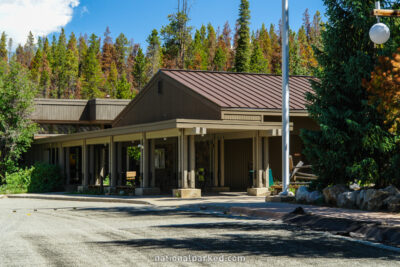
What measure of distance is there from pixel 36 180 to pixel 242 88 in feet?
47.6

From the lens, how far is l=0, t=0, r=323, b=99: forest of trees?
7994cm

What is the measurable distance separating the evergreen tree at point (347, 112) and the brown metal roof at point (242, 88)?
27.0 ft

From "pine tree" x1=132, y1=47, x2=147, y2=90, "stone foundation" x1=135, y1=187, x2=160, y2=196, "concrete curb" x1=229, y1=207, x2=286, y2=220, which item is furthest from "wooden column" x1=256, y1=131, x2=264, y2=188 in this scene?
"pine tree" x1=132, y1=47, x2=147, y2=90

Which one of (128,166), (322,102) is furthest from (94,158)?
(322,102)

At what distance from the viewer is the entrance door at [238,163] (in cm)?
3005

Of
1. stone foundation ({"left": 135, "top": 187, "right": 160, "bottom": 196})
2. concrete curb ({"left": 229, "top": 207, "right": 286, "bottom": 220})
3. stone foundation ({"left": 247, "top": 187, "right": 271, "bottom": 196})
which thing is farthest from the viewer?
stone foundation ({"left": 135, "top": 187, "right": 160, "bottom": 196})

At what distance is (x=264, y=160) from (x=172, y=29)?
55.8m

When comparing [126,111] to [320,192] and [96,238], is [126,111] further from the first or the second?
[96,238]

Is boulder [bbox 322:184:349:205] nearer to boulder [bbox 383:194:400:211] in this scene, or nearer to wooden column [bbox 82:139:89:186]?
boulder [bbox 383:194:400:211]

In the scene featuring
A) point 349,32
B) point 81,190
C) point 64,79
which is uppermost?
point 64,79

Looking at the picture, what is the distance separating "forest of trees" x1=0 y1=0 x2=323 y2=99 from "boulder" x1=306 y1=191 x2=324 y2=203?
4185 centimetres

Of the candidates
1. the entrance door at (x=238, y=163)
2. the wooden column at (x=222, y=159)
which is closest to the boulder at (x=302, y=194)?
the wooden column at (x=222, y=159)

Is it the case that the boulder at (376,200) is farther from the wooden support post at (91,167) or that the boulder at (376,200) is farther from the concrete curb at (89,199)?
the wooden support post at (91,167)

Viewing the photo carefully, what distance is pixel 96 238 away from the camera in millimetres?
11039
